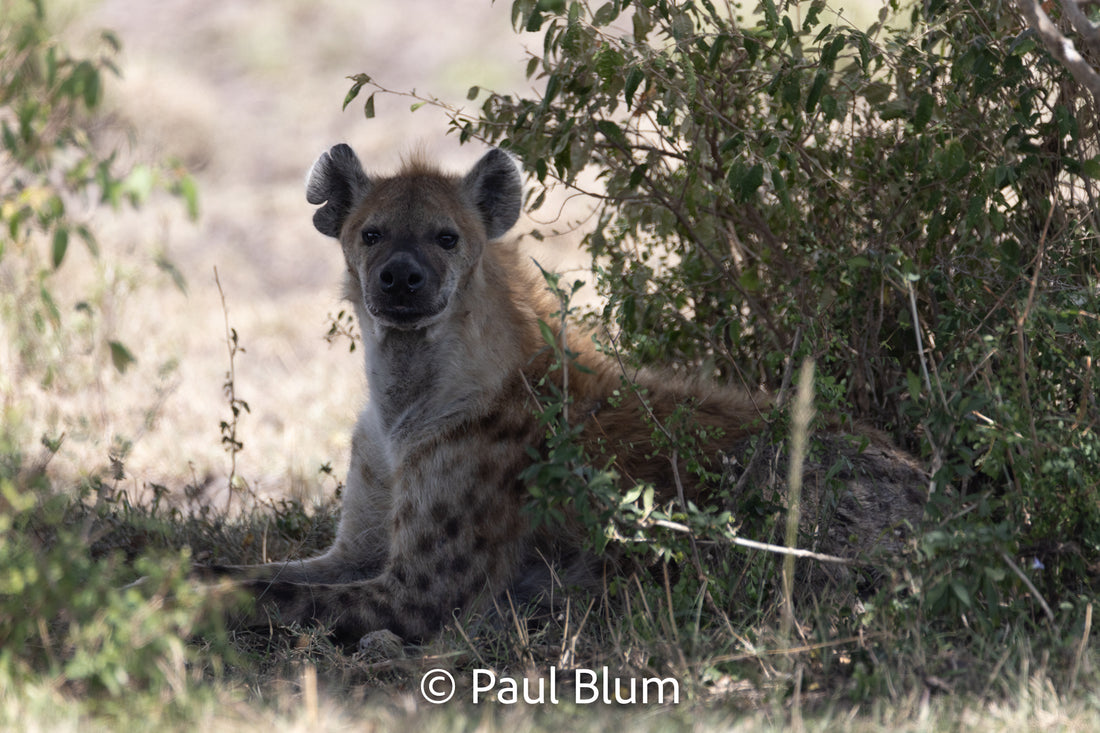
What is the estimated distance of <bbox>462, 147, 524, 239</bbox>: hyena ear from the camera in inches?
165

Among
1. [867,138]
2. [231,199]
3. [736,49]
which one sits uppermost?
[231,199]

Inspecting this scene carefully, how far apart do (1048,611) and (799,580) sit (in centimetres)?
79

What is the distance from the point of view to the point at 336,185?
428 cm

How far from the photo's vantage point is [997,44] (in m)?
3.63

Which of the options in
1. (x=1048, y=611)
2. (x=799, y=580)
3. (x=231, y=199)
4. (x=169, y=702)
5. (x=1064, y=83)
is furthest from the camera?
(x=231, y=199)

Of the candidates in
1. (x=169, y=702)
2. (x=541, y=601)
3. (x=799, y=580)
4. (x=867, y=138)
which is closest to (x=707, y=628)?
(x=799, y=580)

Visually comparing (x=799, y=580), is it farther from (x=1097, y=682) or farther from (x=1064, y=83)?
(x=1064, y=83)

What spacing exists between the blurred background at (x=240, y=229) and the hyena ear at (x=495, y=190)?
0.52 metres

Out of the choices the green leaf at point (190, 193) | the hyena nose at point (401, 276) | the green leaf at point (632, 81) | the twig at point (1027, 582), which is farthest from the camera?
the hyena nose at point (401, 276)

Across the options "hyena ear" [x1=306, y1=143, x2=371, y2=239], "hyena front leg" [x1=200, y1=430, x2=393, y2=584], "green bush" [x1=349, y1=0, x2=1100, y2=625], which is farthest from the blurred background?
"green bush" [x1=349, y1=0, x2=1100, y2=625]

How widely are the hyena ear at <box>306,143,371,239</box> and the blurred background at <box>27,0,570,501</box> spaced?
0.45m

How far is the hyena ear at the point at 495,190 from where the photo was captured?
13.8 feet

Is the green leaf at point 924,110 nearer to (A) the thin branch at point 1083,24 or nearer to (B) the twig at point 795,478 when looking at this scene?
(A) the thin branch at point 1083,24

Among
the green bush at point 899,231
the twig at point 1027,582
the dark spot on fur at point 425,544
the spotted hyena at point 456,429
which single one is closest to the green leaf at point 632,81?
the green bush at point 899,231
